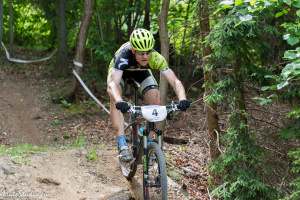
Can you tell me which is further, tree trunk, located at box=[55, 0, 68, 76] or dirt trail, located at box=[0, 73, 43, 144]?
tree trunk, located at box=[55, 0, 68, 76]

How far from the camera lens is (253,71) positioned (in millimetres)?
7047

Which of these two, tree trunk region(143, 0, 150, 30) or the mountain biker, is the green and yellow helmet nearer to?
the mountain biker

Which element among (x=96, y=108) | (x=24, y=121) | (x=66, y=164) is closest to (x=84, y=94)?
(x=96, y=108)

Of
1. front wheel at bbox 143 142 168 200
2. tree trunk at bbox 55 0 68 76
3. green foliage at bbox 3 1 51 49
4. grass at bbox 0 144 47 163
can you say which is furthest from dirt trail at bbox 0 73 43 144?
front wheel at bbox 143 142 168 200

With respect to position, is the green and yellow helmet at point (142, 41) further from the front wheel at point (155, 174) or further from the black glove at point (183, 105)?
the front wheel at point (155, 174)

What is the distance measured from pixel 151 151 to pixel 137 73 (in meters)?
1.22

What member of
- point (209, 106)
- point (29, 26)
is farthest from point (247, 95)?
point (29, 26)

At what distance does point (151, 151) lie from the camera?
19.4ft

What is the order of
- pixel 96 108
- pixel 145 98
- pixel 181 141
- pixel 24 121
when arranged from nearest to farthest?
pixel 145 98 < pixel 181 141 < pixel 24 121 < pixel 96 108

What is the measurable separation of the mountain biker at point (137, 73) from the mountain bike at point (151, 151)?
171 millimetres

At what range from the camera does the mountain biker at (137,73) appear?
6.00 meters

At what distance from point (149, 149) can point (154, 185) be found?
425 mm

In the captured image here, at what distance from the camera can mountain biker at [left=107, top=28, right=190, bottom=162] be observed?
6.00 m

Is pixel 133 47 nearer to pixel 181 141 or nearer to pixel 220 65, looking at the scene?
pixel 220 65
